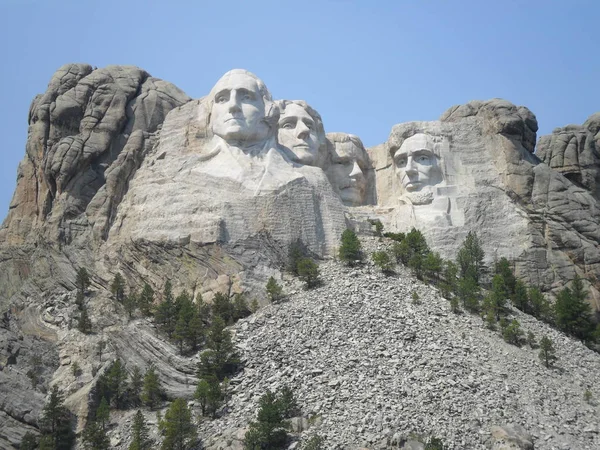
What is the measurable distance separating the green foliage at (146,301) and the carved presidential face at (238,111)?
5765mm

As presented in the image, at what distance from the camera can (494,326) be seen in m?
41.1

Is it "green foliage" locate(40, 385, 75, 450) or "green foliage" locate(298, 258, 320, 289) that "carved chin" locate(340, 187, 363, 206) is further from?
"green foliage" locate(40, 385, 75, 450)

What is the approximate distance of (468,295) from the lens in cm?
4191

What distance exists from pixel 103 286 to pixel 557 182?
1420cm

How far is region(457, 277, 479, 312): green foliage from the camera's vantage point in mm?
41750

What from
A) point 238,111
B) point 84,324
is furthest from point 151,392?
point 238,111

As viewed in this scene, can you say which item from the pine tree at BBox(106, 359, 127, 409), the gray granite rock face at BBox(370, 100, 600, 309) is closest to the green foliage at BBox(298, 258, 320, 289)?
the gray granite rock face at BBox(370, 100, 600, 309)

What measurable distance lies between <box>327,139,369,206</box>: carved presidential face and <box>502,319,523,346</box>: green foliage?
937 centimetres

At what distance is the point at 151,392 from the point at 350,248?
26.0 ft

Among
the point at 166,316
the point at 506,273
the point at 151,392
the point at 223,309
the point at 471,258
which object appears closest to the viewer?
the point at 151,392

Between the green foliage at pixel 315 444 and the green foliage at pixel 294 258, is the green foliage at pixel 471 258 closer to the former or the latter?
the green foliage at pixel 294 258

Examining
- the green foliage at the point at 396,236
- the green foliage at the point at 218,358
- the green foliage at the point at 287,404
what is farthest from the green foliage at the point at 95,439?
the green foliage at the point at 396,236

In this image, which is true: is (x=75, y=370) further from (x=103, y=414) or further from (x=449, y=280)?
(x=449, y=280)

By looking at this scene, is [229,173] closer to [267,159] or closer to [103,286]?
[267,159]
